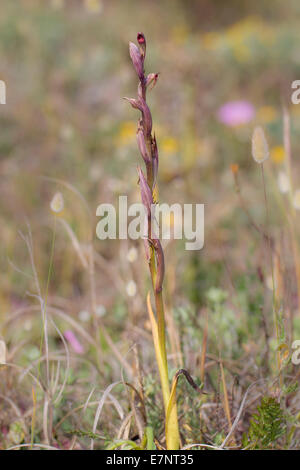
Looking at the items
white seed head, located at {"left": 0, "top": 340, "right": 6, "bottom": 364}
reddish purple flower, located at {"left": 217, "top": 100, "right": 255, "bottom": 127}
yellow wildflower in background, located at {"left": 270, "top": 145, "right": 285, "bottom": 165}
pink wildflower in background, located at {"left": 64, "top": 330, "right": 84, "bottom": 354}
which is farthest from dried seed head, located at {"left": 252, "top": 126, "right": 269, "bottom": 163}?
reddish purple flower, located at {"left": 217, "top": 100, "right": 255, "bottom": 127}

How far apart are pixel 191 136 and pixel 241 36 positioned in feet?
7.48

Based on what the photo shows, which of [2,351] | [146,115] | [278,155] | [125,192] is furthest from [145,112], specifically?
[278,155]

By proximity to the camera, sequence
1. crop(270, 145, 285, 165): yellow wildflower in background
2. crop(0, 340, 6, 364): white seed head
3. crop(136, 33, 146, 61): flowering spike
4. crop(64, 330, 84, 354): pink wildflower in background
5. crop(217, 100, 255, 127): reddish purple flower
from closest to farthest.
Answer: crop(136, 33, 146, 61): flowering spike
crop(0, 340, 6, 364): white seed head
crop(64, 330, 84, 354): pink wildflower in background
crop(270, 145, 285, 165): yellow wildflower in background
crop(217, 100, 255, 127): reddish purple flower

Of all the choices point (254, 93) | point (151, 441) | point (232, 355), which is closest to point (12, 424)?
point (151, 441)

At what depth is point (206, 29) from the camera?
5.32m

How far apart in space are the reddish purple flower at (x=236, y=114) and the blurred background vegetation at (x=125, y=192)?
0.01 m

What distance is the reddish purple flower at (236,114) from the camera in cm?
239

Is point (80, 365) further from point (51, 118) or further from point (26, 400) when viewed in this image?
point (51, 118)

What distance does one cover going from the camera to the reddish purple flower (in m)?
2.39

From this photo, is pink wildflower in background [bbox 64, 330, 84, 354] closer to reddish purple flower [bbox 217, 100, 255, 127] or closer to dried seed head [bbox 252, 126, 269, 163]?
dried seed head [bbox 252, 126, 269, 163]

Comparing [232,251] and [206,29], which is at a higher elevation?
[206,29]

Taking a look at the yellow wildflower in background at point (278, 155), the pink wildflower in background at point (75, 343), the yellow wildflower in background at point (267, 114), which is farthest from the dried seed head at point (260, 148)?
the yellow wildflower in background at point (267, 114)

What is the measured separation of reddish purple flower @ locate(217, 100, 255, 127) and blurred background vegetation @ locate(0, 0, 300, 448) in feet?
0.04

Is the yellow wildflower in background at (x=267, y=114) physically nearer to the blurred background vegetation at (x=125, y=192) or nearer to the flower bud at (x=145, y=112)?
the blurred background vegetation at (x=125, y=192)
